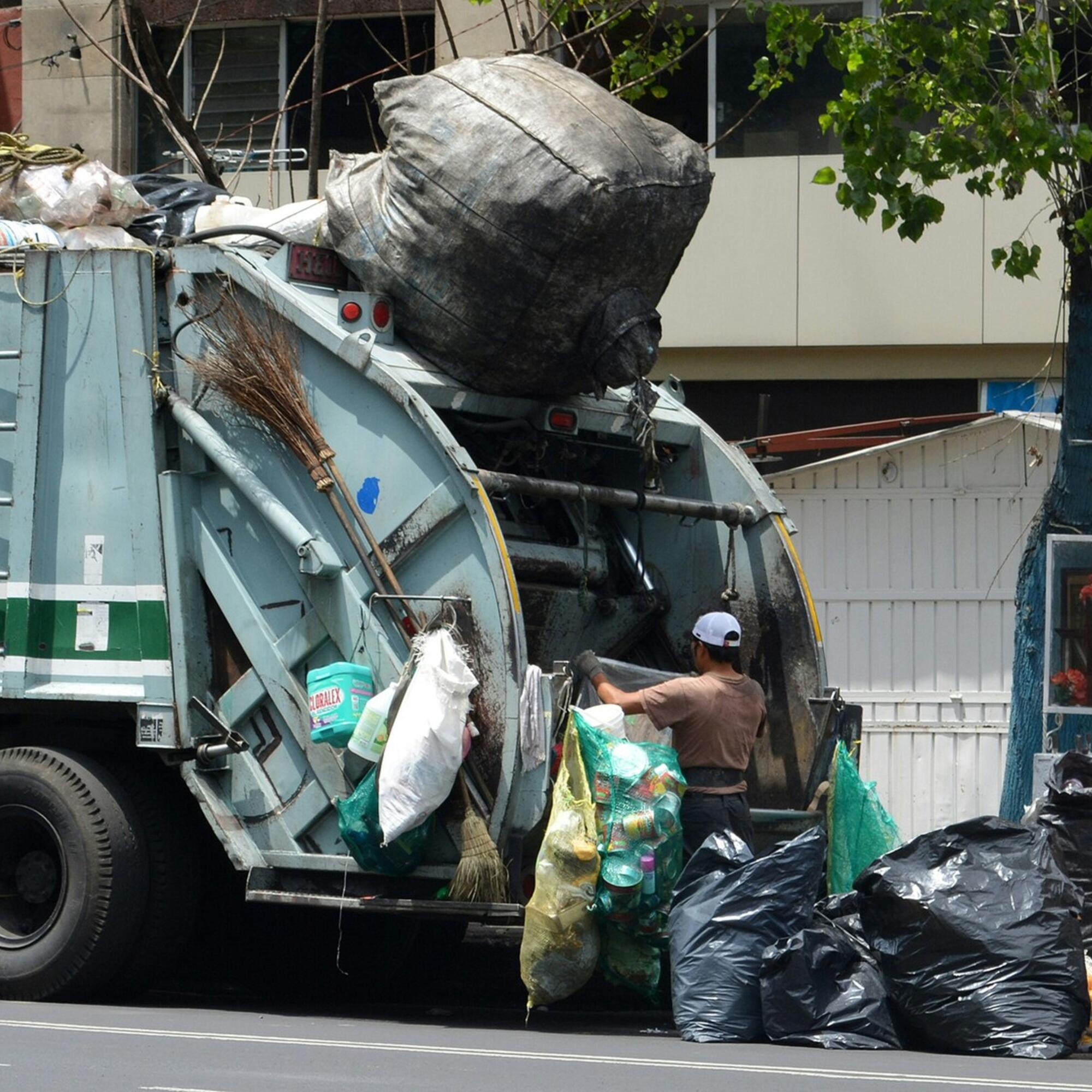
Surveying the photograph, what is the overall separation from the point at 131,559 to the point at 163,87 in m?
5.56

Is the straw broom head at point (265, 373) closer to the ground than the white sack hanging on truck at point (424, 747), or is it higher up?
higher up

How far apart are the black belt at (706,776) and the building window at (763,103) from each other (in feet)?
21.0

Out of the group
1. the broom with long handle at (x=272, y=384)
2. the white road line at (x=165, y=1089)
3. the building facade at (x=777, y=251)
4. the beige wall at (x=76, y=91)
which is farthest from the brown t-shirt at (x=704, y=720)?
the beige wall at (x=76, y=91)

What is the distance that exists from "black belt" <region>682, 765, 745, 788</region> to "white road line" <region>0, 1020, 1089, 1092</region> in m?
1.02

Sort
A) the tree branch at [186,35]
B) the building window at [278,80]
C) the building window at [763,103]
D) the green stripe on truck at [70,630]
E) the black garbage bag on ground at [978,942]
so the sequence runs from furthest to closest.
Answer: the building window at [278,80]
the building window at [763,103]
the tree branch at [186,35]
the green stripe on truck at [70,630]
the black garbage bag on ground at [978,942]

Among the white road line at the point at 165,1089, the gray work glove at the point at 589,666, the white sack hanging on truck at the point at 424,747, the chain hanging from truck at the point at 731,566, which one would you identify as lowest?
the white road line at the point at 165,1089

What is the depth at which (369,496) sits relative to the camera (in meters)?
6.18

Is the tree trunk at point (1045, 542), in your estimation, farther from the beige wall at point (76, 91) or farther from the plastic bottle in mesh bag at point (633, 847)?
the beige wall at point (76, 91)

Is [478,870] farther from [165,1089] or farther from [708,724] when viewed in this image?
[165,1089]

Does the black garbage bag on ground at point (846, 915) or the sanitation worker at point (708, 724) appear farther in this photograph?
the sanitation worker at point (708, 724)

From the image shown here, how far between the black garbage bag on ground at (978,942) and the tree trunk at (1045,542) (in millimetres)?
2269

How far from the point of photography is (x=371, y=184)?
651cm

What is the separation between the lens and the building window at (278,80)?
42.0 feet

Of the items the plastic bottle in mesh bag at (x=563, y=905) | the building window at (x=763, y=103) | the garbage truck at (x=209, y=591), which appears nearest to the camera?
the plastic bottle in mesh bag at (x=563, y=905)
